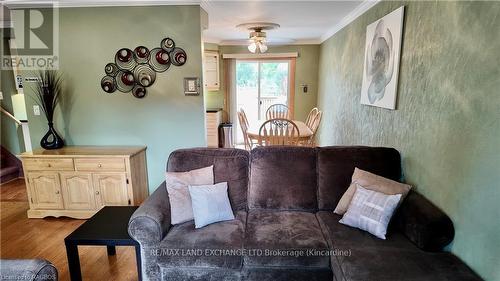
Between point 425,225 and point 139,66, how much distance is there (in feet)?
10.1

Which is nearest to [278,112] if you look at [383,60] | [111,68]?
[383,60]

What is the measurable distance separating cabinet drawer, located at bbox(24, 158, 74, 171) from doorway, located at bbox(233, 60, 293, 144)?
13.4 ft

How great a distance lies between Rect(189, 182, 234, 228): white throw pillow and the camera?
1.94 m

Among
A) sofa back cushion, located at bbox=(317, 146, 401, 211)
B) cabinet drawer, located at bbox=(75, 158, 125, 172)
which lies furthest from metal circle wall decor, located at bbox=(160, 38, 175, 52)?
sofa back cushion, located at bbox=(317, 146, 401, 211)

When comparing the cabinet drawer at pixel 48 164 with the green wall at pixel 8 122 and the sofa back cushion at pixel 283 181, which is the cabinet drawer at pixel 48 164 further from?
the sofa back cushion at pixel 283 181

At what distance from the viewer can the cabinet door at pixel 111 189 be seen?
289 centimetres

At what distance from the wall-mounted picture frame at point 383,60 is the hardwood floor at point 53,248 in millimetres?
2626

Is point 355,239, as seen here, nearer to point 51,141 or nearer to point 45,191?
point 45,191

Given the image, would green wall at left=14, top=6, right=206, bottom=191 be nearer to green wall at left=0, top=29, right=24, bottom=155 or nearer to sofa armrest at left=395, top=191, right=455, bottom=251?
green wall at left=0, top=29, right=24, bottom=155

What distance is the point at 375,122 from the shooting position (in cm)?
276

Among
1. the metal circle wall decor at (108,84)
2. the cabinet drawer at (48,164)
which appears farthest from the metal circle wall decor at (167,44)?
the cabinet drawer at (48,164)

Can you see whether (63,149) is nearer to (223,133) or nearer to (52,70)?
(52,70)

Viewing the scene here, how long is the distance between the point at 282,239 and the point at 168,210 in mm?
842

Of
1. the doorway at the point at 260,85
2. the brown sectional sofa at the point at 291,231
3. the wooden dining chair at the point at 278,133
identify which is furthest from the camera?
the doorway at the point at 260,85
